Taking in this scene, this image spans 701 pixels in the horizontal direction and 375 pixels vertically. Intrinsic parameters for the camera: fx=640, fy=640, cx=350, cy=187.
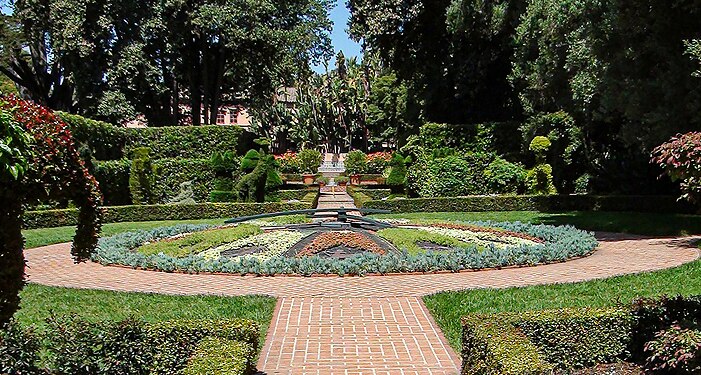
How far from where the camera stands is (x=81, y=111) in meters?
30.5

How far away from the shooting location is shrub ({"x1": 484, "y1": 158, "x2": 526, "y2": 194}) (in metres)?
22.8

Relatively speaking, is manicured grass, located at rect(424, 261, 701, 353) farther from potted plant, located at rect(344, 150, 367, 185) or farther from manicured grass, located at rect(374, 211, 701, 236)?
potted plant, located at rect(344, 150, 367, 185)

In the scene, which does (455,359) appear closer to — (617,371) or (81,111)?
(617,371)

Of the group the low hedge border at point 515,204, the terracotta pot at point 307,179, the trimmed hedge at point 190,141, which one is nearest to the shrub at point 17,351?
the low hedge border at point 515,204

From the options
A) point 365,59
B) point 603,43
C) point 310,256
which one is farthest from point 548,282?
point 365,59

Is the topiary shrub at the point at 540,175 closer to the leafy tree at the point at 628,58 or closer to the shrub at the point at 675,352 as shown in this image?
the leafy tree at the point at 628,58

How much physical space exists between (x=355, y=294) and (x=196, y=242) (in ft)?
15.9

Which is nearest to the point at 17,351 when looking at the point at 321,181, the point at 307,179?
the point at 321,181

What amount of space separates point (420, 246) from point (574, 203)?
33.5 feet

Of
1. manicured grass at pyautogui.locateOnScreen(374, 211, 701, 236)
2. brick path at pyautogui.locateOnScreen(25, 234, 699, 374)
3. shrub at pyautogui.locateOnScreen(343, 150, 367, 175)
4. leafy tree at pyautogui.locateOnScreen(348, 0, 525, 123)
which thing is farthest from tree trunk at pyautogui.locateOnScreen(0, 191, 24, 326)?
shrub at pyautogui.locateOnScreen(343, 150, 367, 175)

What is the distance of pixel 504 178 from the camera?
22.9 m

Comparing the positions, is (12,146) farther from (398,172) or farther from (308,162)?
(308,162)

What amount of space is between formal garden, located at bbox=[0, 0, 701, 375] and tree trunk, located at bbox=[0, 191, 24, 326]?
0.07 ft

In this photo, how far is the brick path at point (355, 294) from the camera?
546 cm
